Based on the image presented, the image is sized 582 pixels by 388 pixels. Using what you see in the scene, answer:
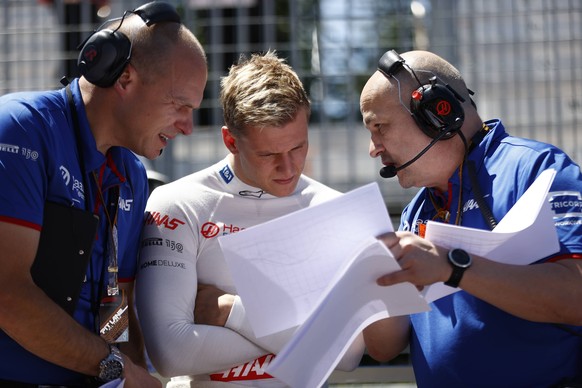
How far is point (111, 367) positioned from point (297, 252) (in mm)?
673

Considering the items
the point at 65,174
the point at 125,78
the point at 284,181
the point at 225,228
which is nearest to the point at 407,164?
the point at 284,181

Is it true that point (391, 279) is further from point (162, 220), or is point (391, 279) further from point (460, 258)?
point (162, 220)

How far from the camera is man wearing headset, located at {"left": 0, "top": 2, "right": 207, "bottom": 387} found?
2.62 metres

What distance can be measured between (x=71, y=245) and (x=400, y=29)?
11.3 ft

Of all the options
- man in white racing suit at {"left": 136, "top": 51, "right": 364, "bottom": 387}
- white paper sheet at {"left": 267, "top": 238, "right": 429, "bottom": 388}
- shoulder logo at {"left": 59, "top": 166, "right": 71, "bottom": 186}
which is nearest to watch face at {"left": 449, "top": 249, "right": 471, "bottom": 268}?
white paper sheet at {"left": 267, "top": 238, "right": 429, "bottom": 388}

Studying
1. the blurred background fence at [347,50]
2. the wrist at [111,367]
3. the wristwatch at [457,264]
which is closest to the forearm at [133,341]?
the wrist at [111,367]

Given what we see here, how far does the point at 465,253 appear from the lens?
8.45 feet

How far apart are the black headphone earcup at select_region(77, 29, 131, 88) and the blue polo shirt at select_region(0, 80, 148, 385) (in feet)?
0.33

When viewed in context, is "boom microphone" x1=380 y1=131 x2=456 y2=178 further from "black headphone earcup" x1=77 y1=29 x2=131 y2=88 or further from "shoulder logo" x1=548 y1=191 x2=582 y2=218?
"black headphone earcup" x1=77 y1=29 x2=131 y2=88

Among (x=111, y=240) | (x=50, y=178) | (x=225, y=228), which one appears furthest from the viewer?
(x=225, y=228)

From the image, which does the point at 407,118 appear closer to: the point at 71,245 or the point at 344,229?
the point at 344,229

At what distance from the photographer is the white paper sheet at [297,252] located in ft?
8.19

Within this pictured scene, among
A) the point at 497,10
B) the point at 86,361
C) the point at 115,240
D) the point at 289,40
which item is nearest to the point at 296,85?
the point at 115,240

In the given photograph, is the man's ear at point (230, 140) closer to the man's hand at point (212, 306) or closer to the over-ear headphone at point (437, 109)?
the man's hand at point (212, 306)
